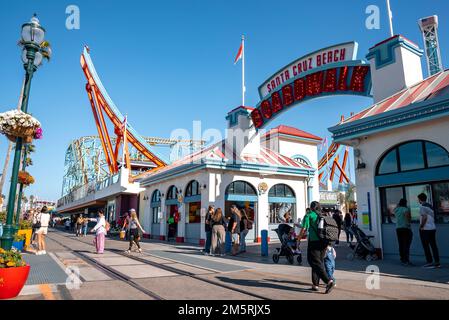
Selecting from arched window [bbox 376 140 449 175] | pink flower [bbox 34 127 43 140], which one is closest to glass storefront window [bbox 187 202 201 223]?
arched window [bbox 376 140 449 175]

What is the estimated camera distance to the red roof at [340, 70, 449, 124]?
9742 millimetres

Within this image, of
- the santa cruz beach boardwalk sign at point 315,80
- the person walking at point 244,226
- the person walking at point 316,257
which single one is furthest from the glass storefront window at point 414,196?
the person walking at point 244,226

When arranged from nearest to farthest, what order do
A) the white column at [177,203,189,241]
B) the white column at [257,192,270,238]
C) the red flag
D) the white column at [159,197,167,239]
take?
the red flag, the white column at [257,192,270,238], the white column at [177,203,189,241], the white column at [159,197,167,239]

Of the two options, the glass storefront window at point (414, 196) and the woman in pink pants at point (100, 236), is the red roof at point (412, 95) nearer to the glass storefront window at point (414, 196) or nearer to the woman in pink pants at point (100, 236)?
the glass storefront window at point (414, 196)

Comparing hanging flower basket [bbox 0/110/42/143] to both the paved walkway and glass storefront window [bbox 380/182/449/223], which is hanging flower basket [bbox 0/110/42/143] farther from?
glass storefront window [bbox 380/182/449/223]

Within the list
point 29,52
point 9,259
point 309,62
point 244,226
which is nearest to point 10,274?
point 9,259

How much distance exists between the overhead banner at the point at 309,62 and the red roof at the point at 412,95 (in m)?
2.51

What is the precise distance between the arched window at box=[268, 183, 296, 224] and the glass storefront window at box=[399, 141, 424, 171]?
10.6m

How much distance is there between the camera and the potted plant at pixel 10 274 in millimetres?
5316

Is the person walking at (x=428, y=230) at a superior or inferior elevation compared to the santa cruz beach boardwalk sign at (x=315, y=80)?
inferior
